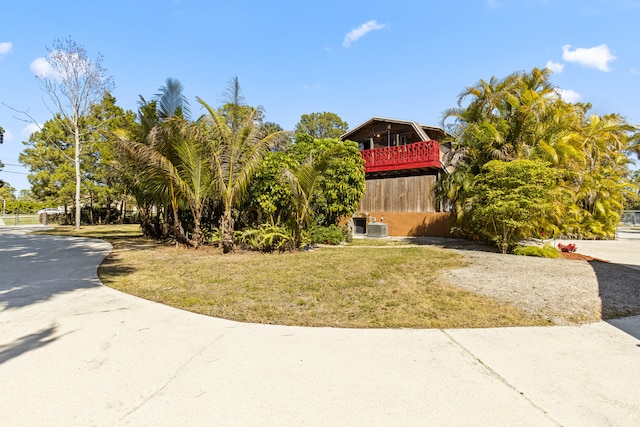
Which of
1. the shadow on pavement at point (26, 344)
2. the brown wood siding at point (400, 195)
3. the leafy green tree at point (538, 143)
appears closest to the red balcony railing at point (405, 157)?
the brown wood siding at point (400, 195)

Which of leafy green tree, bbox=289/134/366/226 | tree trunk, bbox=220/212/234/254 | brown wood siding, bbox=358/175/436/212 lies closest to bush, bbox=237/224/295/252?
tree trunk, bbox=220/212/234/254

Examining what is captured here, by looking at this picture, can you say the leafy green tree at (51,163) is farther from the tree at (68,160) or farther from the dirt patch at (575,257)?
the dirt patch at (575,257)

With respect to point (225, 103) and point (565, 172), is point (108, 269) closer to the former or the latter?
point (225, 103)

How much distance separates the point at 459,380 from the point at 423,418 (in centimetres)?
63

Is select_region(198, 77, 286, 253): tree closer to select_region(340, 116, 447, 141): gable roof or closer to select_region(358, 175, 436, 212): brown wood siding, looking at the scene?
select_region(358, 175, 436, 212): brown wood siding

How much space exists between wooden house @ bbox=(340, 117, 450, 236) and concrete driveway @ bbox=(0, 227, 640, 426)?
460 inches

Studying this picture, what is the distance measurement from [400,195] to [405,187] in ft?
1.57

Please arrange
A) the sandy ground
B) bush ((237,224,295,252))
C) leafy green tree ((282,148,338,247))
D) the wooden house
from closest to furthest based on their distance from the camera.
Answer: the sandy ground
leafy green tree ((282,148,338,247))
bush ((237,224,295,252))
the wooden house

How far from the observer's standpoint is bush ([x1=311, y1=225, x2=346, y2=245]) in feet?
39.7

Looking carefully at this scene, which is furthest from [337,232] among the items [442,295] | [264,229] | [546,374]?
[546,374]

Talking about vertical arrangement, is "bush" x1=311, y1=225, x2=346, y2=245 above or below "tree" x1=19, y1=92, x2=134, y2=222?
below

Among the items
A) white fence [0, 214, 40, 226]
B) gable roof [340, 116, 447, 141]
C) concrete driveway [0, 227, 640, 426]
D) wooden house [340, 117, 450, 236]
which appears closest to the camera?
concrete driveway [0, 227, 640, 426]

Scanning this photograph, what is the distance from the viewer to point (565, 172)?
10031mm

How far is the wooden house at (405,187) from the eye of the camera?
1530 cm
